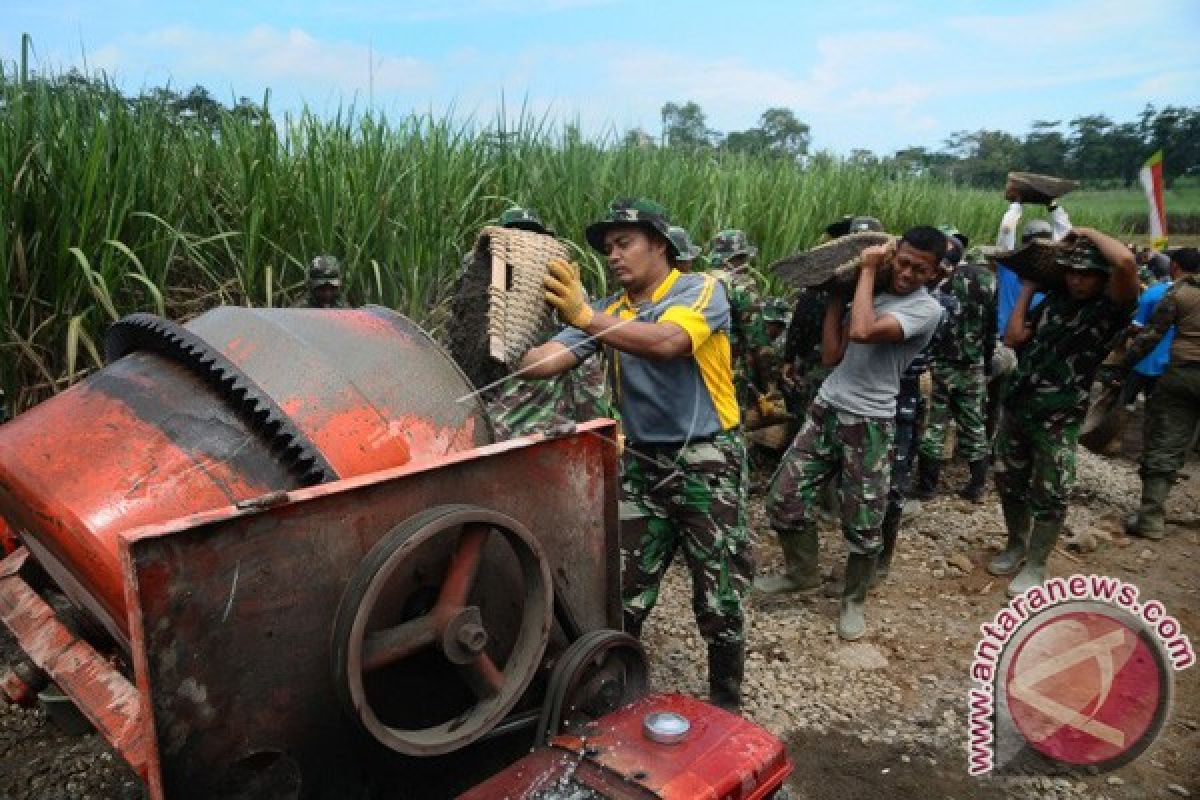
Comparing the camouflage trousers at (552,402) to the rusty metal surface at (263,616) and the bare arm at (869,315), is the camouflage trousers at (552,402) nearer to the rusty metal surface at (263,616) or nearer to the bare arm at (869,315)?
the bare arm at (869,315)

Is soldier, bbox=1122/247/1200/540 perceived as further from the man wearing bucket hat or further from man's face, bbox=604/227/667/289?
man's face, bbox=604/227/667/289

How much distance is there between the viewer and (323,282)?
12.4 ft

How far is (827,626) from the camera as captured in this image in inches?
157

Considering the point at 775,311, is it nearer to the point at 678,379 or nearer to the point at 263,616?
the point at 678,379

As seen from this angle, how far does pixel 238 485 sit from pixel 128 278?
2407 millimetres

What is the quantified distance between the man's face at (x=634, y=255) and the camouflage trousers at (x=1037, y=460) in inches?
102

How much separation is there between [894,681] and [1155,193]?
993cm

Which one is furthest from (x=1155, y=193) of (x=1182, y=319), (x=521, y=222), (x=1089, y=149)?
(x=1089, y=149)

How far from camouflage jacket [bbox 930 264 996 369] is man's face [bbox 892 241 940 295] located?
232 centimetres

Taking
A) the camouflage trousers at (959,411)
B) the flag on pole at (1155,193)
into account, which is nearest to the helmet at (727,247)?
the camouflage trousers at (959,411)

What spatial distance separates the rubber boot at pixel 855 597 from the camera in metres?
3.86

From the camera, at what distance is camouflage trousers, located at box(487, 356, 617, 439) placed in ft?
13.3

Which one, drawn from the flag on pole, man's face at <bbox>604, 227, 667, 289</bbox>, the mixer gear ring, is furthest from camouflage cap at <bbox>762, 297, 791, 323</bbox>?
the flag on pole

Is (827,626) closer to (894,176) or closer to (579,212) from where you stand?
(579,212)
